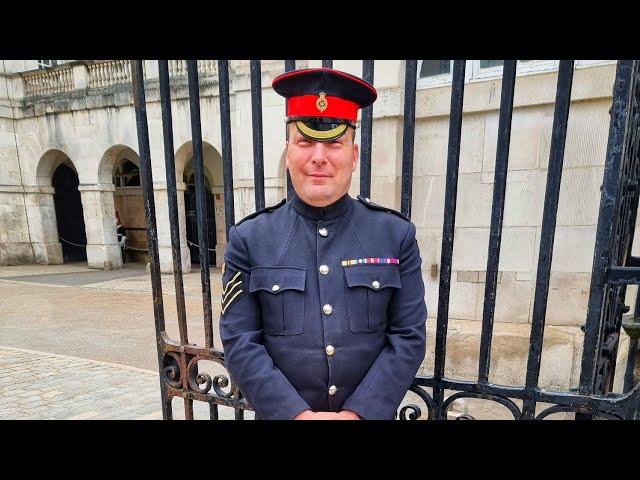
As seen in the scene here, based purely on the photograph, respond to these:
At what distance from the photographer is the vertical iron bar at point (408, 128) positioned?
158 cm

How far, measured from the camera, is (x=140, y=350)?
5129mm

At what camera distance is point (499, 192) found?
60.9 inches

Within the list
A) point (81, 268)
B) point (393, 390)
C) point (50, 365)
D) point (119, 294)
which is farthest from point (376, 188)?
point (81, 268)

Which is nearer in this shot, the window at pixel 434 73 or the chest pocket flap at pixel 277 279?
the chest pocket flap at pixel 277 279

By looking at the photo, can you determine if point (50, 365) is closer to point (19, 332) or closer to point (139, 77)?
point (19, 332)

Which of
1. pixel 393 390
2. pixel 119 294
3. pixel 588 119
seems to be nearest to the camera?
pixel 393 390

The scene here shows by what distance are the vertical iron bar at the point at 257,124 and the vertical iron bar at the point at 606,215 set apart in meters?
1.39

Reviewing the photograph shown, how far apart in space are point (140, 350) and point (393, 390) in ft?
15.2

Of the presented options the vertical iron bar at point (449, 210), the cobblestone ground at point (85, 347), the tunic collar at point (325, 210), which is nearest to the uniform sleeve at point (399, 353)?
the vertical iron bar at point (449, 210)

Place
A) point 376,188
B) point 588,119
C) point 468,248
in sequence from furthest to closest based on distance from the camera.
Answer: point 376,188 < point 468,248 < point 588,119

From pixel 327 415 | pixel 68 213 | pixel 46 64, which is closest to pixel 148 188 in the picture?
pixel 327 415

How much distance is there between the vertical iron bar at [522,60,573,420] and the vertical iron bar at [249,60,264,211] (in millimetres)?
1200

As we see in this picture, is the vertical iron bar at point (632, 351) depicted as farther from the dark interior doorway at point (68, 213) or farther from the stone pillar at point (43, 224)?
the dark interior doorway at point (68, 213)

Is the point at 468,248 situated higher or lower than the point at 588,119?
lower
